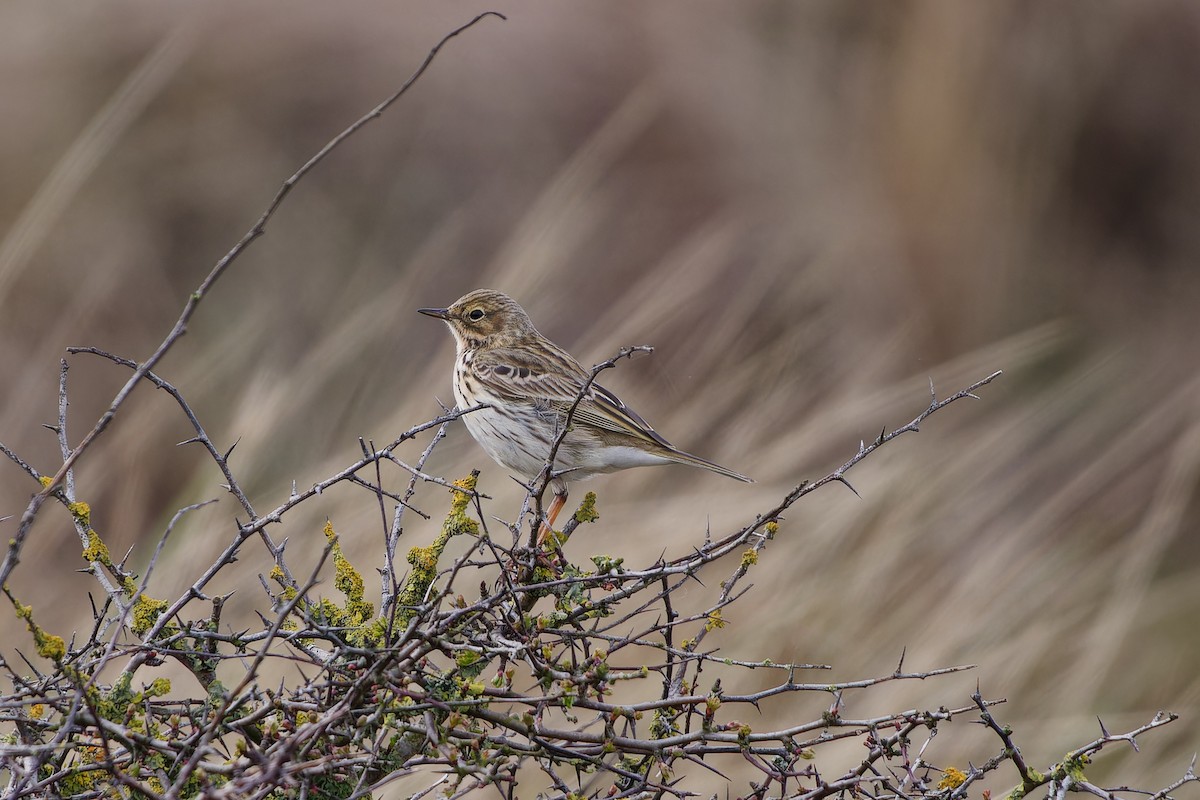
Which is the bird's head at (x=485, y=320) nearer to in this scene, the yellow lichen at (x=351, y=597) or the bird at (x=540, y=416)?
the bird at (x=540, y=416)

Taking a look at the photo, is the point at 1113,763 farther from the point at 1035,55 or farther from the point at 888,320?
the point at 1035,55

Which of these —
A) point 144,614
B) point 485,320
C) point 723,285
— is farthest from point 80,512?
point 723,285

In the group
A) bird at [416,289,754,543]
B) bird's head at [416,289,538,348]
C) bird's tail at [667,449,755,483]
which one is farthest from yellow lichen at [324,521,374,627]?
bird's head at [416,289,538,348]

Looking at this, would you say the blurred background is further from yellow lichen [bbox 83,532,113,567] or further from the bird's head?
yellow lichen [bbox 83,532,113,567]

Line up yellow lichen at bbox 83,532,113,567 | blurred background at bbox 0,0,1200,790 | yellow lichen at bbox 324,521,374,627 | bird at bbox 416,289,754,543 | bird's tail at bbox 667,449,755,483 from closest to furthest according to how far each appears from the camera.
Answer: yellow lichen at bbox 83,532,113,567 → yellow lichen at bbox 324,521,374,627 → bird's tail at bbox 667,449,755,483 → bird at bbox 416,289,754,543 → blurred background at bbox 0,0,1200,790

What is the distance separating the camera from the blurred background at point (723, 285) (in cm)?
606

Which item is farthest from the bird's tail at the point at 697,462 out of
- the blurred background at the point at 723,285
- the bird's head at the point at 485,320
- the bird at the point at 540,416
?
the bird's head at the point at 485,320

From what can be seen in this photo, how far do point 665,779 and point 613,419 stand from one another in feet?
8.54

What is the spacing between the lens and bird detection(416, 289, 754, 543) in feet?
16.6

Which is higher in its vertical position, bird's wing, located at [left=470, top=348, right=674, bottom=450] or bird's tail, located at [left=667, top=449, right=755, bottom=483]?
bird's wing, located at [left=470, top=348, right=674, bottom=450]

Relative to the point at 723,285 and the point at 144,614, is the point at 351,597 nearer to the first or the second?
the point at 144,614

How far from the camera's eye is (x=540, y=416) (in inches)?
205

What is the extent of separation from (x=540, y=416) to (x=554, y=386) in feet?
0.98

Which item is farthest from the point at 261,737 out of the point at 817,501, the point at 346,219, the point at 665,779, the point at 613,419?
the point at 346,219
